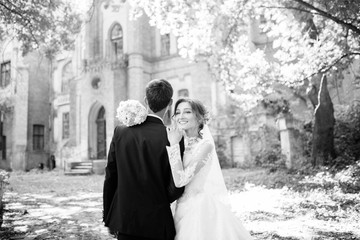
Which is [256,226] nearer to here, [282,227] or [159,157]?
[282,227]

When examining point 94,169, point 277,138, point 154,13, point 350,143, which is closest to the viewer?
point 154,13

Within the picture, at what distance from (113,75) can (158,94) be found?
70.6 ft

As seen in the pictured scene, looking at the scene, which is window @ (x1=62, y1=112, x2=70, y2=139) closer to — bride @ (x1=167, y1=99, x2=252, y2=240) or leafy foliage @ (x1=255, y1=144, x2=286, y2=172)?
leafy foliage @ (x1=255, y1=144, x2=286, y2=172)

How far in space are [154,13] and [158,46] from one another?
1696 cm

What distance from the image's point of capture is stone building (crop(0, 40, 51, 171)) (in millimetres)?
26938

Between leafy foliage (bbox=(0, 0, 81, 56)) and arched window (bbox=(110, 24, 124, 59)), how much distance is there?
52.2 ft

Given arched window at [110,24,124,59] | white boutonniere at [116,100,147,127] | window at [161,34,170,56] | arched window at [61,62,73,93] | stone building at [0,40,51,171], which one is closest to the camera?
white boutonniere at [116,100,147,127]

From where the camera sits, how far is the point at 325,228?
17.4 feet

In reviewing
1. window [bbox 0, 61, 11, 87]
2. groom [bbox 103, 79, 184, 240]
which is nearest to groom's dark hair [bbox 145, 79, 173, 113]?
groom [bbox 103, 79, 184, 240]

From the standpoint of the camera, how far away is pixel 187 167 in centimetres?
271

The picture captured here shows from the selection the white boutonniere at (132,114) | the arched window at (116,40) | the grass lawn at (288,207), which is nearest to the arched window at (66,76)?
the arched window at (116,40)

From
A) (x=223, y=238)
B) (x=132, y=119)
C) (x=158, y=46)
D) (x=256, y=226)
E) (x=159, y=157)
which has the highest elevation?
(x=158, y=46)

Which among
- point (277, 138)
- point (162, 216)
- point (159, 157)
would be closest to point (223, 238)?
point (162, 216)

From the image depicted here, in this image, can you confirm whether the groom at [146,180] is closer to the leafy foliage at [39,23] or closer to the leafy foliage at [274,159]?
the leafy foliage at [39,23]
